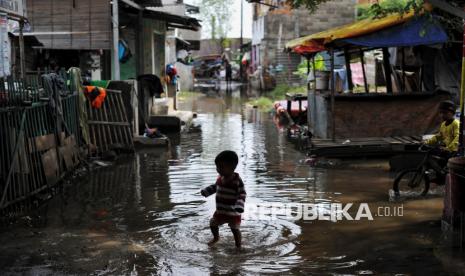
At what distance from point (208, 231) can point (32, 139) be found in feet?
10.7

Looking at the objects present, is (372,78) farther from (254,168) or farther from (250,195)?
(250,195)

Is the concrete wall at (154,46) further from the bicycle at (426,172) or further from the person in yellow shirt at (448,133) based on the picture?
the person in yellow shirt at (448,133)

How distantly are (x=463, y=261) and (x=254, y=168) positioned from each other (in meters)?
6.51

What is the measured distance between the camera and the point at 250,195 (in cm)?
947

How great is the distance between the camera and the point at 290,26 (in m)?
38.2

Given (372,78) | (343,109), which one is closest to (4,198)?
(343,109)

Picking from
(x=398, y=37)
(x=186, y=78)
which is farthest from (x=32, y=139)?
(x=186, y=78)

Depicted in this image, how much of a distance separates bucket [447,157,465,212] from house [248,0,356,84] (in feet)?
103

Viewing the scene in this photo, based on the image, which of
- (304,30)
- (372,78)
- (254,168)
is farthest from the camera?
(304,30)

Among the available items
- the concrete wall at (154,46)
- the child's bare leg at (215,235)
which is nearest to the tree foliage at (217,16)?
the concrete wall at (154,46)

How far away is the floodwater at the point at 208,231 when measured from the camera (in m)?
5.93

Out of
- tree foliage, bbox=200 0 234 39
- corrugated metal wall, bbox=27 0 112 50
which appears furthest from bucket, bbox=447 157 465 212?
tree foliage, bbox=200 0 234 39

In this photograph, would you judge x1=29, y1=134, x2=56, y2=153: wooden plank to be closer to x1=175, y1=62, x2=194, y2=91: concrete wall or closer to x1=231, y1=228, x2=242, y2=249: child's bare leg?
x1=231, y1=228, x2=242, y2=249: child's bare leg

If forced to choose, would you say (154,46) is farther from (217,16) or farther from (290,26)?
(217,16)
